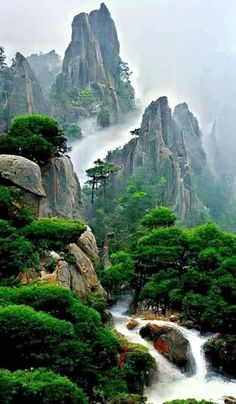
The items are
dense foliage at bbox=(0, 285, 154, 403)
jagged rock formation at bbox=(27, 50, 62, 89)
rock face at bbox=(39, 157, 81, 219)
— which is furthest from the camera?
jagged rock formation at bbox=(27, 50, 62, 89)

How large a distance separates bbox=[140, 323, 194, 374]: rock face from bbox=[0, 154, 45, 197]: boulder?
7804 millimetres

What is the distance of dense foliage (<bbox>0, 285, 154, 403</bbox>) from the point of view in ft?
34.3

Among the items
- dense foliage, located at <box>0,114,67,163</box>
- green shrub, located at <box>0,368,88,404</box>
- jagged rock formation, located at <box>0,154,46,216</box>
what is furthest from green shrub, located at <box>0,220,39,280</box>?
dense foliage, located at <box>0,114,67,163</box>

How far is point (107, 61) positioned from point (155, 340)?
73295 mm

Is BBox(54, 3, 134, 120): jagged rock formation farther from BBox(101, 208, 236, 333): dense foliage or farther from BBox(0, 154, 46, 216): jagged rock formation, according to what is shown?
BBox(0, 154, 46, 216): jagged rock formation

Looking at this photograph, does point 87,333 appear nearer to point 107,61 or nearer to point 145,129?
point 145,129

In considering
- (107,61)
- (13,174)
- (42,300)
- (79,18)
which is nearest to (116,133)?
(107,61)

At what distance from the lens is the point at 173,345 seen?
20094 millimetres

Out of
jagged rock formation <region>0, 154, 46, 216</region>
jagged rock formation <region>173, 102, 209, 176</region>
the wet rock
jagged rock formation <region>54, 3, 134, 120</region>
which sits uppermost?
jagged rock formation <region>54, 3, 134, 120</region>

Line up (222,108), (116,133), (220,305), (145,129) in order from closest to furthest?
(220,305) < (145,129) < (116,133) < (222,108)

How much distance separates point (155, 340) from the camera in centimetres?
2064

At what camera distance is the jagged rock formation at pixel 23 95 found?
6575 cm

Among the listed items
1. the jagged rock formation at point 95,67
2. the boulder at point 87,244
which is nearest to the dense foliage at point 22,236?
the boulder at point 87,244

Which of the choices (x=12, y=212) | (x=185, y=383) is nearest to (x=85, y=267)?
(x=12, y=212)
